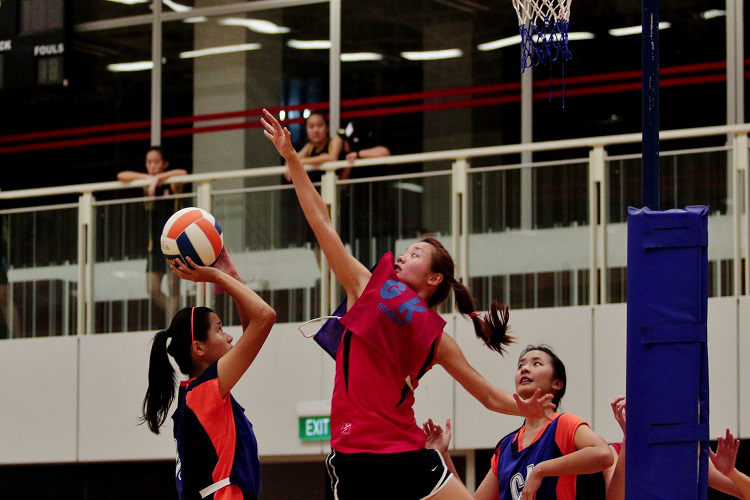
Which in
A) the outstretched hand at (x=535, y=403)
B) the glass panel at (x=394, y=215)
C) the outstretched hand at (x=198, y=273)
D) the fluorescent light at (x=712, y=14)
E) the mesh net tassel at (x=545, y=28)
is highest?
the fluorescent light at (x=712, y=14)

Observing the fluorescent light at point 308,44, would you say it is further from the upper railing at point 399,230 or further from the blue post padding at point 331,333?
the blue post padding at point 331,333

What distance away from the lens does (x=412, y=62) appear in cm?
1535

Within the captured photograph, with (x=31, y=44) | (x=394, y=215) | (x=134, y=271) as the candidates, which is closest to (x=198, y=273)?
(x=394, y=215)

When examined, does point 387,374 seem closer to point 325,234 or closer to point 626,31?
point 325,234

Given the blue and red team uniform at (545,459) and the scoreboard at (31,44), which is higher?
the scoreboard at (31,44)

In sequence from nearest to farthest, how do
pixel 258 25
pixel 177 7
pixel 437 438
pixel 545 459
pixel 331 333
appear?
1. pixel 331 333
2. pixel 545 459
3. pixel 437 438
4. pixel 258 25
5. pixel 177 7

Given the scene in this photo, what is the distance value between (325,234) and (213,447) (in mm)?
1113

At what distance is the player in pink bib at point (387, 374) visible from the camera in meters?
6.14

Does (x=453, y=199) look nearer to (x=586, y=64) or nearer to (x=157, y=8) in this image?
(x=586, y=64)

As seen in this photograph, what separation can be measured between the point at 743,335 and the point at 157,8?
8.65 m

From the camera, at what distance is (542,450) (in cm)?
689

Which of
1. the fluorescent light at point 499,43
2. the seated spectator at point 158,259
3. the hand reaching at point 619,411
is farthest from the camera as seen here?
the fluorescent light at point 499,43

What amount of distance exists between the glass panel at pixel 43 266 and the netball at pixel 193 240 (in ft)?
18.0

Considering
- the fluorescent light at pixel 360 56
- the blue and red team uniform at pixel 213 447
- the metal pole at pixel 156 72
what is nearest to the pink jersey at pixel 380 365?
the blue and red team uniform at pixel 213 447
